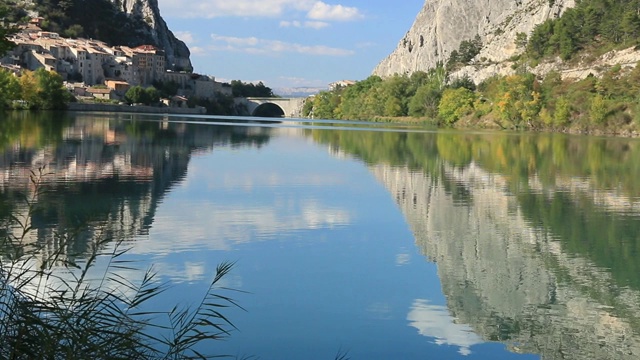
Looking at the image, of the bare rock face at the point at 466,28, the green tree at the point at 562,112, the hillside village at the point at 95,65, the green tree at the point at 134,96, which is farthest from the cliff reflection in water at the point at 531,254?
the green tree at the point at 134,96

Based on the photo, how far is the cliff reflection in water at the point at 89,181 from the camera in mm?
14109

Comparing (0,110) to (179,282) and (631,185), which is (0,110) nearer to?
(631,185)

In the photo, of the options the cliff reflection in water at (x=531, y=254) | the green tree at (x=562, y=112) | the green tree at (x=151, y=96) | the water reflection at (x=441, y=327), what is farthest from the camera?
the green tree at (x=151, y=96)

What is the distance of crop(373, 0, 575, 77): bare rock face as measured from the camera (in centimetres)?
12756

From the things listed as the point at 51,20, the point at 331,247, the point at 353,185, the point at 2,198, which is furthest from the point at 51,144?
the point at 51,20

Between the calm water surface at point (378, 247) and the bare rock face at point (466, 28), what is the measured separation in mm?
103135

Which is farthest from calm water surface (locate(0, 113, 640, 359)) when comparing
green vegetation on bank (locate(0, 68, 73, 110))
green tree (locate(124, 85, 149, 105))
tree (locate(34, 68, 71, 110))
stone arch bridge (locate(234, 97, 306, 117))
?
stone arch bridge (locate(234, 97, 306, 117))

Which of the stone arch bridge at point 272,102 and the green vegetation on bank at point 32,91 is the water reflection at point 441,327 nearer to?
the green vegetation on bank at point 32,91

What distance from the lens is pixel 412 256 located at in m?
13.5

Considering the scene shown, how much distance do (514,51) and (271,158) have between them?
319 feet

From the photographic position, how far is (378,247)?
14297 millimetres

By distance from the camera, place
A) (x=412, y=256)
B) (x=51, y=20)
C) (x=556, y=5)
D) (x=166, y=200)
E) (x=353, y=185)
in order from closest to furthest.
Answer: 1. (x=412, y=256)
2. (x=166, y=200)
3. (x=353, y=185)
4. (x=556, y=5)
5. (x=51, y=20)

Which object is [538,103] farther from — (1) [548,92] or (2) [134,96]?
(2) [134,96]

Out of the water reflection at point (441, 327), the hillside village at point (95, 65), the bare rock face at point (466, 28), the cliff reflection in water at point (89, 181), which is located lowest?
the water reflection at point (441, 327)
